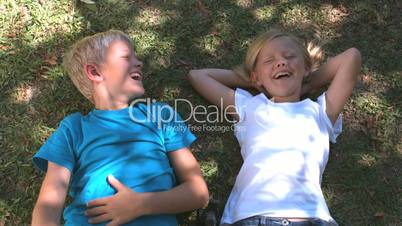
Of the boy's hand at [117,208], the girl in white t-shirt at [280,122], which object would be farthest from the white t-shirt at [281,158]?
the boy's hand at [117,208]

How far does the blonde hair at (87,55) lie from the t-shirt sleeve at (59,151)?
0.37m

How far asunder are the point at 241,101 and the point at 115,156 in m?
0.99

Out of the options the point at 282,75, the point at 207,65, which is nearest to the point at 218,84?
the point at 207,65

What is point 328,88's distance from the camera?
3.51 metres

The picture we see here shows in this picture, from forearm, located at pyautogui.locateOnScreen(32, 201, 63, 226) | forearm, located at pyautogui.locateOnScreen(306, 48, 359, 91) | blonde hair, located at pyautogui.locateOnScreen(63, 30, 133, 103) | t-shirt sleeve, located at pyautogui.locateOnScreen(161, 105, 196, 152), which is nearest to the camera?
forearm, located at pyautogui.locateOnScreen(32, 201, 63, 226)

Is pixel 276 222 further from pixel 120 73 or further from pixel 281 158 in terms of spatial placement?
pixel 120 73

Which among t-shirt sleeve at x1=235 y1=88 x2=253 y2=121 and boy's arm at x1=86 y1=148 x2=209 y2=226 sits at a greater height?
t-shirt sleeve at x1=235 y1=88 x2=253 y2=121

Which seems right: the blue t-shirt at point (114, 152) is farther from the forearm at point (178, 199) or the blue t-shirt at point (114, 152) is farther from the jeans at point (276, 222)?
the jeans at point (276, 222)

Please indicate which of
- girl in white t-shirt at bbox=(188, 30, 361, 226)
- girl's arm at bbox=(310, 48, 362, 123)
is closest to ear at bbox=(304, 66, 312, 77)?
girl in white t-shirt at bbox=(188, 30, 361, 226)

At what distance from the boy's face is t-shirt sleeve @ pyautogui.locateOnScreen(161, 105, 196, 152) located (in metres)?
0.25

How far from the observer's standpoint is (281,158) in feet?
10.3

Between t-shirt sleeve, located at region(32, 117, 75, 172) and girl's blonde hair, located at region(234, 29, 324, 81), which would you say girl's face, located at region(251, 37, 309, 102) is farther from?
t-shirt sleeve, located at region(32, 117, 75, 172)

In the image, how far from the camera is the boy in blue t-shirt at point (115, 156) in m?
2.91

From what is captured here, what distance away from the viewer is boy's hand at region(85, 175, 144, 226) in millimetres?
2869
